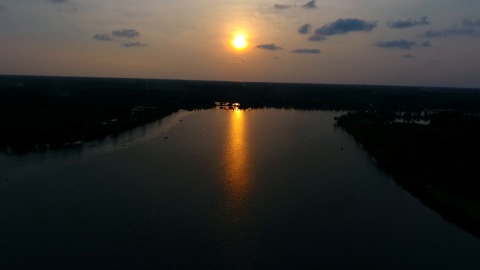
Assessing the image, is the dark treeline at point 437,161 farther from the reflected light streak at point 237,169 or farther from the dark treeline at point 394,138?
the reflected light streak at point 237,169

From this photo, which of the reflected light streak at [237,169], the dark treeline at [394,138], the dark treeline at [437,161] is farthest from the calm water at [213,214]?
the dark treeline at [394,138]

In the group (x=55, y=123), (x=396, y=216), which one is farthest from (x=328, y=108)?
(x=396, y=216)

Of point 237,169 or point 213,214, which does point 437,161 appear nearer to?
point 237,169

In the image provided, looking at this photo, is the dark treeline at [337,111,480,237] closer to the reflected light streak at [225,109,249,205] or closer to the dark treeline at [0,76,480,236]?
the dark treeline at [0,76,480,236]

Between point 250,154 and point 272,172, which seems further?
point 250,154

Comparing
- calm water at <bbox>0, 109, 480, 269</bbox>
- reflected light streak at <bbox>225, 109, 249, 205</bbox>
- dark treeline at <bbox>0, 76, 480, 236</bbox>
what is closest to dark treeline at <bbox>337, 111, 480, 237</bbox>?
dark treeline at <bbox>0, 76, 480, 236</bbox>

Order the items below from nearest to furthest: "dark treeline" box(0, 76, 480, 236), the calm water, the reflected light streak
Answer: the calm water, the reflected light streak, "dark treeline" box(0, 76, 480, 236)

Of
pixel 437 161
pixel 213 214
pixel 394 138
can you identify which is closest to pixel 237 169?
pixel 213 214

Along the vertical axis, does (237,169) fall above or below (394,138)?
below

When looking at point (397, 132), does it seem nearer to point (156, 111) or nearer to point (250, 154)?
point (250, 154)
